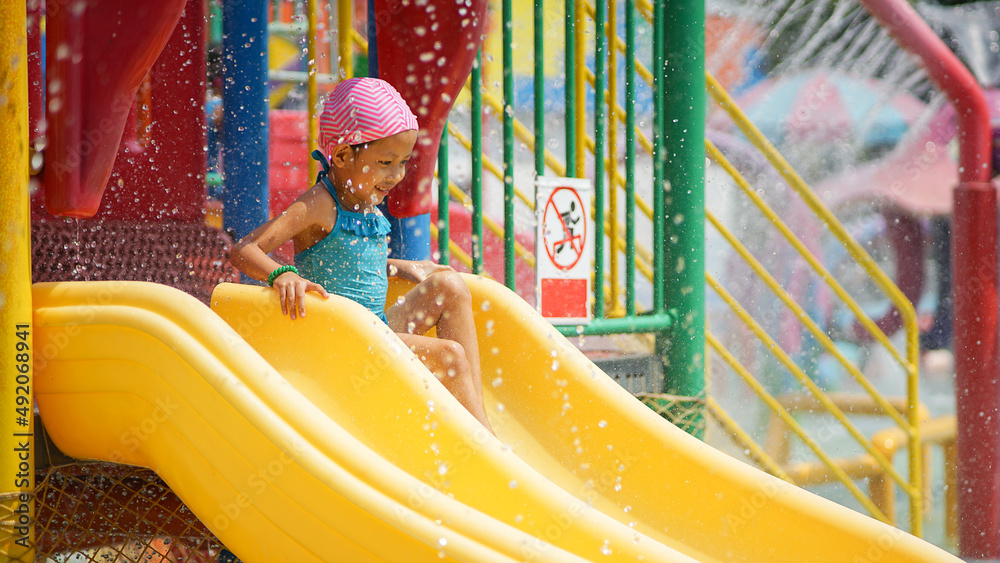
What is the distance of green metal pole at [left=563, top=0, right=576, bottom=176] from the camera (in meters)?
2.46

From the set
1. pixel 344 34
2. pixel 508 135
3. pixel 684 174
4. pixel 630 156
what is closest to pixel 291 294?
pixel 344 34

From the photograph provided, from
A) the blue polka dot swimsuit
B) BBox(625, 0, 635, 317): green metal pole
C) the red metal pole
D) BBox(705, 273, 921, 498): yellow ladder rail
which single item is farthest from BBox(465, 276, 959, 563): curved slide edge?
the red metal pole

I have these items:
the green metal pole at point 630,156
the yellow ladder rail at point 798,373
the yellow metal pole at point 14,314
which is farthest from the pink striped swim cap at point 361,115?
the yellow ladder rail at point 798,373

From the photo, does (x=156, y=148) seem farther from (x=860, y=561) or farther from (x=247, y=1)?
(x=860, y=561)

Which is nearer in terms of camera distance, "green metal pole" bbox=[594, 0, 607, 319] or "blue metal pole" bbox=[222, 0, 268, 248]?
"blue metal pole" bbox=[222, 0, 268, 248]

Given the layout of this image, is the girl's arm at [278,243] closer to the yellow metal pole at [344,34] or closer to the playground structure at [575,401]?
the playground structure at [575,401]

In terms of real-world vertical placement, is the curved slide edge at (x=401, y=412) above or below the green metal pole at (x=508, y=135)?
below

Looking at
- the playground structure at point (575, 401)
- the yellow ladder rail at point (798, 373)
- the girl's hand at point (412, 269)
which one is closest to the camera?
the playground structure at point (575, 401)

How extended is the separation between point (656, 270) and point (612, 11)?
76 centimetres

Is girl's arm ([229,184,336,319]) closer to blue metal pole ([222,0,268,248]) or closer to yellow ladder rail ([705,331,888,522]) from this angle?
blue metal pole ([222,0,268,248])

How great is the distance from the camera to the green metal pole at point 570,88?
246 centimetres

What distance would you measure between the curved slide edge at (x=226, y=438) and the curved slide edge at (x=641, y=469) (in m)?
0.55

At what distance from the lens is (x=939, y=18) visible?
8.66 metres

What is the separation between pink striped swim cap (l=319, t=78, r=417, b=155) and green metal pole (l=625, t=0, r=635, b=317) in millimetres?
972
